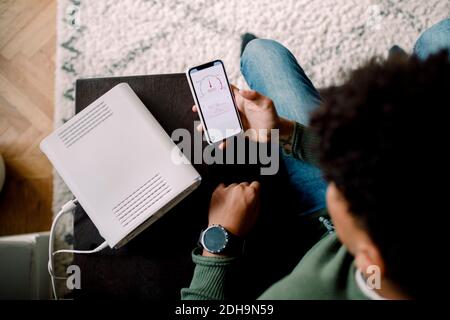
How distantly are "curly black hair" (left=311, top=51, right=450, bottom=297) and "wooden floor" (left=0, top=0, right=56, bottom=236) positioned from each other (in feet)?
2.99

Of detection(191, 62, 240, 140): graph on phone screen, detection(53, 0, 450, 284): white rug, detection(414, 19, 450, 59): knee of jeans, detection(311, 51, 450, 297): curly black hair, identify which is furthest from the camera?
detection(53, 0, 450, 284): white rug


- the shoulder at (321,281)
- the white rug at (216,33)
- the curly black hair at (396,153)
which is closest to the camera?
the curly black hair at (396,153)

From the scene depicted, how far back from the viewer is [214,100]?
2.04 ft

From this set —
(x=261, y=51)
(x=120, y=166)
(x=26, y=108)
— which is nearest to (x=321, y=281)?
(x=120, y=166)

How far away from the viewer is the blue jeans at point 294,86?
0.69 meters

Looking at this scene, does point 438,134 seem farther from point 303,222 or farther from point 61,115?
point 61,115

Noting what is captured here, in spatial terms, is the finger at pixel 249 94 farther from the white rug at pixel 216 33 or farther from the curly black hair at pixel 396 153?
the white rug at pixel 216 33

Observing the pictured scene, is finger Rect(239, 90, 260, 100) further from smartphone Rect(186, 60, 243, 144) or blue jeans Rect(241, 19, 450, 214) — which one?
blue jeans Rect(241, 19, 450, 214)

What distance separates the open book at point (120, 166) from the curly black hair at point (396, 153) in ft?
A: 0.76

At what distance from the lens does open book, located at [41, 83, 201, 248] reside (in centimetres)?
54

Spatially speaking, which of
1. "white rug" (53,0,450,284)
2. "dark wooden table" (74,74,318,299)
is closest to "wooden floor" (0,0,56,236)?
"white rug" (53,0,450,284)

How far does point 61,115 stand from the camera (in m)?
1.06

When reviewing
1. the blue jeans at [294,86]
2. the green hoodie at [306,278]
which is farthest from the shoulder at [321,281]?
the blue jeans at [294,86]
